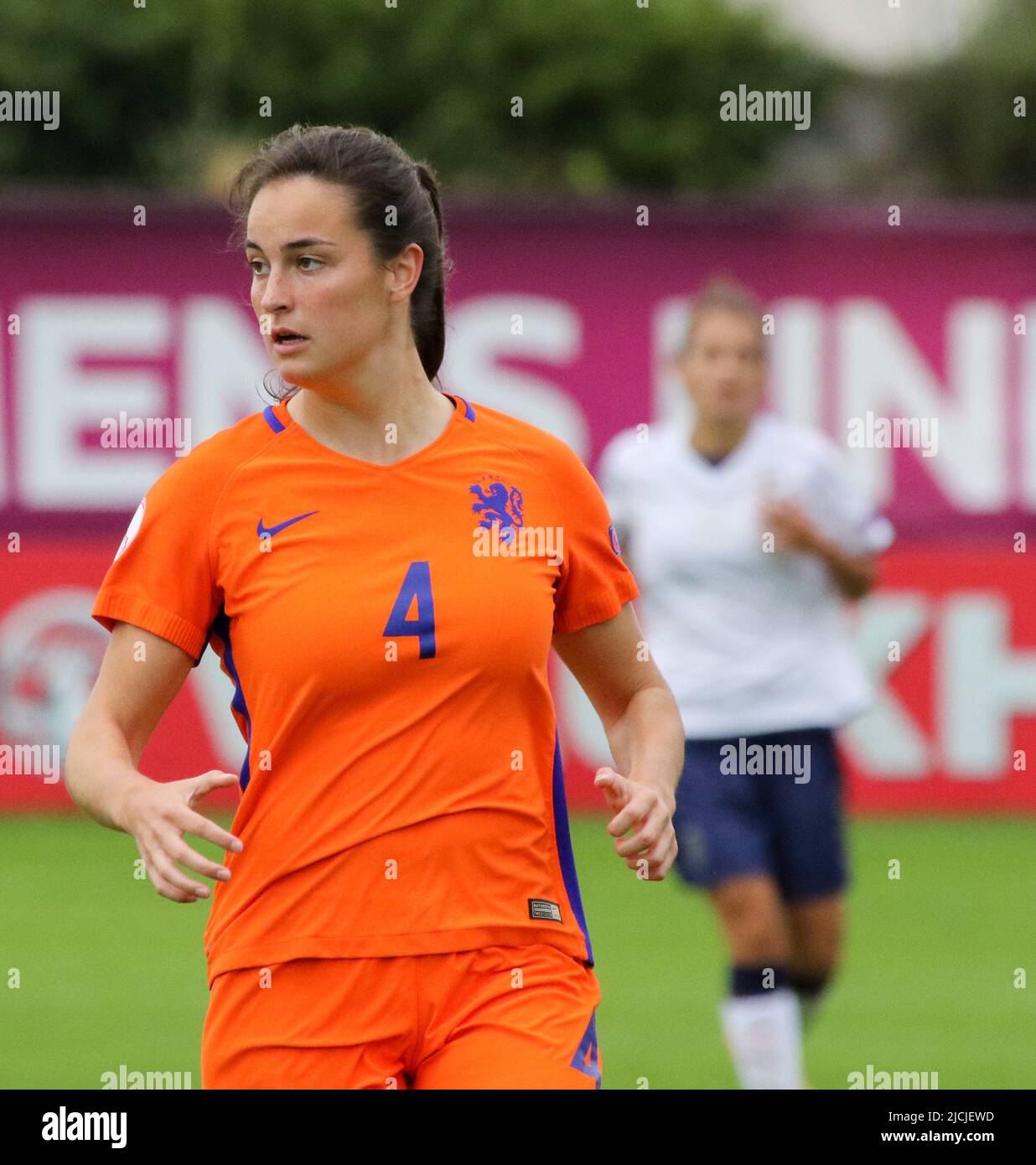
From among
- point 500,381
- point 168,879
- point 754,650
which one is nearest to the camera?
point 168,879

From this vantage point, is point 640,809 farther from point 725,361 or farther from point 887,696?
point 887,696

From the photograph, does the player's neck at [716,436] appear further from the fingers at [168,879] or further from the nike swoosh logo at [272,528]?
the fingers at [168,879]

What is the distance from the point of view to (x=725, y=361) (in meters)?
6.84

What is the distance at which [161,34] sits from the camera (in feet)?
153

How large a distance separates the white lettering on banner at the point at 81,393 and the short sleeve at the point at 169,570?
952 centimetres

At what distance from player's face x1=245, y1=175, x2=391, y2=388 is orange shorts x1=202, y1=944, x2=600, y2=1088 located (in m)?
0.98

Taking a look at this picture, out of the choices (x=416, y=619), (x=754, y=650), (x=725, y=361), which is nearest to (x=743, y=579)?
(x=754, y=650)

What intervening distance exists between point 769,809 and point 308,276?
3.43 metres

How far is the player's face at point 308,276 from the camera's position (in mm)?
3732

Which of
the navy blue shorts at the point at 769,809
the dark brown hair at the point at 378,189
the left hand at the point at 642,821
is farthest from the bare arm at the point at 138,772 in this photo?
the navy blue shorts at the point at 769,809

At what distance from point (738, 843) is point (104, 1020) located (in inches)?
117

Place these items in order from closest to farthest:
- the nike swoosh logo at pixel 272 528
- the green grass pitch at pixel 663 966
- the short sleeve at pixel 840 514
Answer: the nike swoosh logo at pixel 272 528 < the short sleeve at pixel 840 514 < the green grass pitch at pixel 663 966
